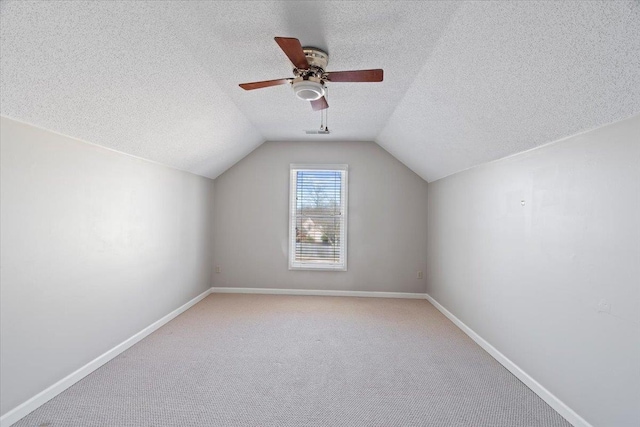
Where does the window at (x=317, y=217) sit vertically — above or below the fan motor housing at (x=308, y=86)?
below

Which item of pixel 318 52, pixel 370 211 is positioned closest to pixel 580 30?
pixel 318 52

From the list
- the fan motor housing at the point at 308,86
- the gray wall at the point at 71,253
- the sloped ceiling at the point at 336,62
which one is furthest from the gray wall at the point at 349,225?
the fan motor housing at the point at 308,86

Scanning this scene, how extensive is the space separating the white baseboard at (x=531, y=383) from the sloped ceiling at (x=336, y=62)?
1.83m

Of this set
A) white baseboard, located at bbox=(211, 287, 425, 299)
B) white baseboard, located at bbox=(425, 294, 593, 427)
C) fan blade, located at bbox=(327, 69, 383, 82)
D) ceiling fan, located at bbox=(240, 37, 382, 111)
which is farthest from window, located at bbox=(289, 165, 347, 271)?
fan blade, located at bbox=(327, 69, 383, 82)

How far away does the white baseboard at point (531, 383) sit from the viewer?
6.61 feet

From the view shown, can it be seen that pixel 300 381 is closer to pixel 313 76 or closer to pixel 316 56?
pixel 313 76

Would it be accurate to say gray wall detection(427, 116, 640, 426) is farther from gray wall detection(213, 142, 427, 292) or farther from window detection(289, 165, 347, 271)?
window detection(289, 165, 347, 271)

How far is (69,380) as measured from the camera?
2.37 metres

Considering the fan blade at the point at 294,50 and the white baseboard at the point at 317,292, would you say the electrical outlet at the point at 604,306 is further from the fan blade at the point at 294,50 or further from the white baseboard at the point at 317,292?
the white baseboard at the point at 317,292

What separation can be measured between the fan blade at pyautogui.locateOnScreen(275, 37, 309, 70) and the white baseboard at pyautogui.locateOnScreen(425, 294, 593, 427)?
9.46ft

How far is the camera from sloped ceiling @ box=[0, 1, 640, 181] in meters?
1.56

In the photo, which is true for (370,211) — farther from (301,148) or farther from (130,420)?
(130,420)

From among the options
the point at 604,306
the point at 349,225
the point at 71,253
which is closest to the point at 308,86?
the point at 71,253

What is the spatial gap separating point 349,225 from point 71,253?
11.7ft
